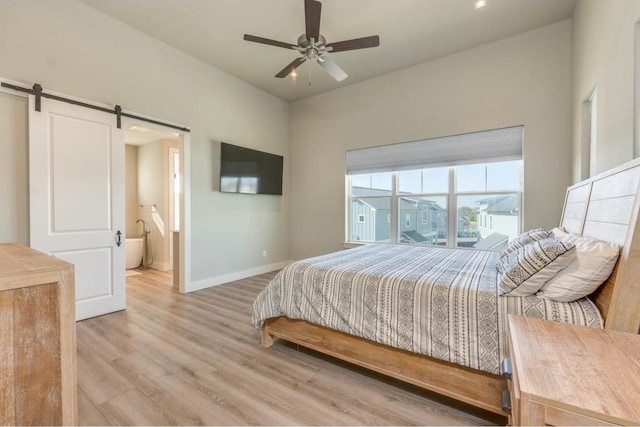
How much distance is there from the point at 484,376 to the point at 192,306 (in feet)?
9.93

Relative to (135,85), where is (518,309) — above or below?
below

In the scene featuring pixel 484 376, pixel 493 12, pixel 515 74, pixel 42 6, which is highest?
pixel 493 12

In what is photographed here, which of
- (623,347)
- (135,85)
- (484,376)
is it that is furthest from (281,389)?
(135,85)

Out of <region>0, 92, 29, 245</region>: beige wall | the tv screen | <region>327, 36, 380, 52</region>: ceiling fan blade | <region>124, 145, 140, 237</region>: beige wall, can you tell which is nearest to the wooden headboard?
<region>327, 36, 380, 52</region>: ceiling fan blade

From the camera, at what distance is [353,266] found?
221cm

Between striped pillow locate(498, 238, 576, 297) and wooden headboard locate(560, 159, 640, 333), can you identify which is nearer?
wooden headboard locate(560, 159, 640, 333)

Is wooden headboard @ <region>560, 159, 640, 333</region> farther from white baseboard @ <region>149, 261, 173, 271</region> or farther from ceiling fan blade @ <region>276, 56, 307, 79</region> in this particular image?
white baseboard @ <region>149, 261, 173, 271</region>

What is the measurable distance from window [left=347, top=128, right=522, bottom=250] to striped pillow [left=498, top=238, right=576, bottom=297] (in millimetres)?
2456

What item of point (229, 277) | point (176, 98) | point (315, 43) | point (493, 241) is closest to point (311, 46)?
point (315, 43)

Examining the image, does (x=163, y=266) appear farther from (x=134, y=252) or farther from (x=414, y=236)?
(x=414, y=236)

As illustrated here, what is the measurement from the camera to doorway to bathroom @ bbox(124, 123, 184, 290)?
5371 millimetres

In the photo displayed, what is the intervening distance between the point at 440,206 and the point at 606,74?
220 centimetres

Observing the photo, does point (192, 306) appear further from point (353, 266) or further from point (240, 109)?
point (240, 109)

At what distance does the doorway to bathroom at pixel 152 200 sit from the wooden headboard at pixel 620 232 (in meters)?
5.62
